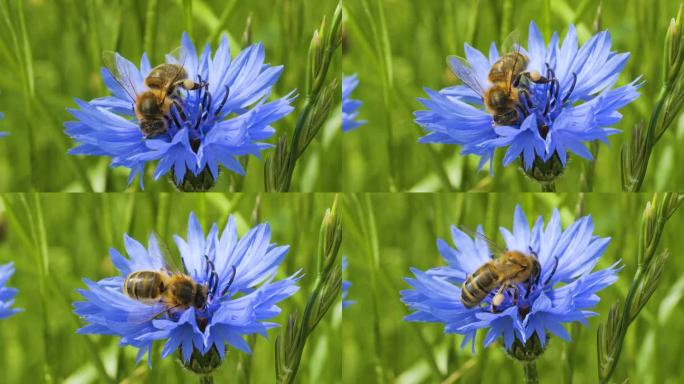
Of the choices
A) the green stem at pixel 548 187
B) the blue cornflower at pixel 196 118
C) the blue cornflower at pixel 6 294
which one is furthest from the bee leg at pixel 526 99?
the blue cornflower at pixel 6 294

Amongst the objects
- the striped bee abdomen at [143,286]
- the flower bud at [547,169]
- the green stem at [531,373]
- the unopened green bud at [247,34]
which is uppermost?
the unopened green bud at [247,34]

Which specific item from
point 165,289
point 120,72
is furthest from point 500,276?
point 120,72

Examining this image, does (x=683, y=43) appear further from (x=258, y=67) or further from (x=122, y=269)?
(x=122, y=269)

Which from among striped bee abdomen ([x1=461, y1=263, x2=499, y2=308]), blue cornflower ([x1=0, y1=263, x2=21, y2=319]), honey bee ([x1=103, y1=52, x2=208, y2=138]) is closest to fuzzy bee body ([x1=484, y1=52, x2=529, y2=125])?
striped bee abdomen ([x1=461, y1=263, x2=499, y2=308])

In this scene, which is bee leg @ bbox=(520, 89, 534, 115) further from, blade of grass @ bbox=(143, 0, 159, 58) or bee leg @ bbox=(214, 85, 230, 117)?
blade of grass @ bbox=(143, 0, 159, 58)

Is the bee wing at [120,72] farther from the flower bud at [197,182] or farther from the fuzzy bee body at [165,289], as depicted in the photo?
the fuzzy bee body at [165,289]

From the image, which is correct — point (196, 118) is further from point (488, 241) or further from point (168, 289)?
point (488, 241)
